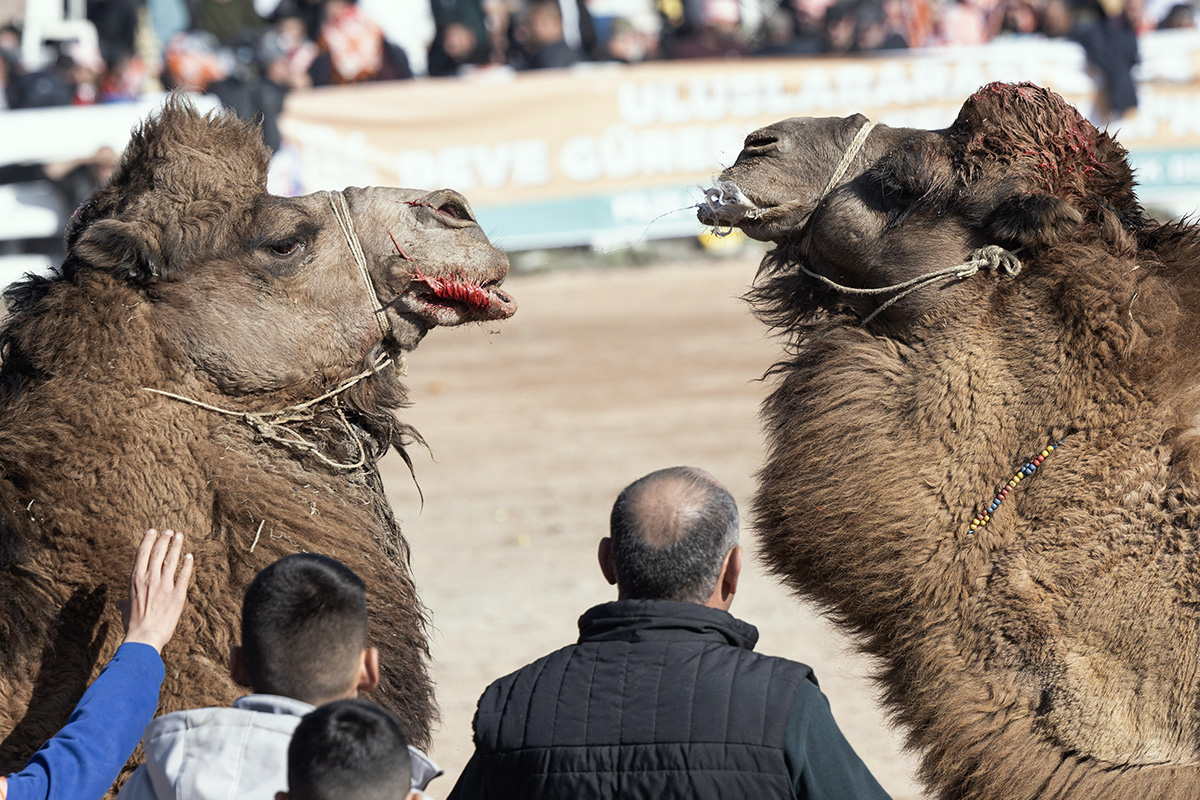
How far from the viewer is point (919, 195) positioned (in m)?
3.53

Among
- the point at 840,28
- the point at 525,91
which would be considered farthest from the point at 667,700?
the point at 840,28

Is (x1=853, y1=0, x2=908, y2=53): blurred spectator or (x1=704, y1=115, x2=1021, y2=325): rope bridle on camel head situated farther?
(x1=853, y1=0, x2=908, y2=53): blurred spectator

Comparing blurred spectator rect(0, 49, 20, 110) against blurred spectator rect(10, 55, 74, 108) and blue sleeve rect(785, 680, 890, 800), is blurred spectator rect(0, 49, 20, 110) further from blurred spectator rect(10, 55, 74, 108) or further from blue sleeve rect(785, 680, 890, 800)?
blue sleeve rect(785, 680, 890, 800)

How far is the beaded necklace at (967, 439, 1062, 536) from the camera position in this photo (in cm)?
315

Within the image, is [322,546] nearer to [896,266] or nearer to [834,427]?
[834,427]

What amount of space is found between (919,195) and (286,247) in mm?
1663

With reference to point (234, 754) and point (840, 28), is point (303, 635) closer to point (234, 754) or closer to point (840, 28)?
point (234, 754)

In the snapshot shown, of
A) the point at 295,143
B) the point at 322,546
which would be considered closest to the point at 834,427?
the point at 322,546

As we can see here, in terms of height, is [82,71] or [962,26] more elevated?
[82,71]

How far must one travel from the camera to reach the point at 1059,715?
2.95m

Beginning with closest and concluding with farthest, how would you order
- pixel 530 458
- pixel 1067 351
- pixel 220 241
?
pixel 1067 351 → pixel 220 241 → pixel 530 458

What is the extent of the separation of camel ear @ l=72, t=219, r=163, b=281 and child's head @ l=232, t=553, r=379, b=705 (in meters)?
1.21

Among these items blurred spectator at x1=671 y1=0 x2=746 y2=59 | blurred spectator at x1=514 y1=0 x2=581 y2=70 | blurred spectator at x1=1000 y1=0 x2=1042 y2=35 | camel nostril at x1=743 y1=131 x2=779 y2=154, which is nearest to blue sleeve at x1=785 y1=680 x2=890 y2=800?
camel nostril at x1=743 y1=131 x2=779 y2=154

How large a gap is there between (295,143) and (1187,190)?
1090cm
